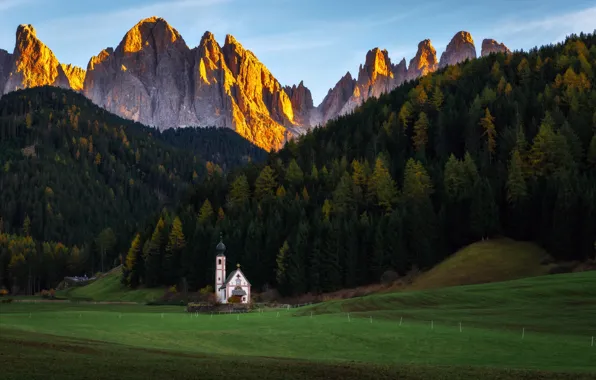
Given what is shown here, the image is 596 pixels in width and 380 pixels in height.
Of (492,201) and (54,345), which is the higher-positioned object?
(492,201)

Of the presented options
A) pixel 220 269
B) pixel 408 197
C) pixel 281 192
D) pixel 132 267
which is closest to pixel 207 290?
pixel 220 269

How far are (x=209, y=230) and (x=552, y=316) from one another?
92.6 m

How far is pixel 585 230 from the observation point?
112625 mm

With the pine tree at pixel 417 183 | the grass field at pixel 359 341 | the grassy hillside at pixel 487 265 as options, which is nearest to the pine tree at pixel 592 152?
the grassy hillside at pixel 487 265

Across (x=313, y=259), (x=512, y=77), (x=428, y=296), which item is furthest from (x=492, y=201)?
(x=512, y=77)

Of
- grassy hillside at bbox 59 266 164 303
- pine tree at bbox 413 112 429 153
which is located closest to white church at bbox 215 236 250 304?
grassy hillside at bbox 59 266 164 303

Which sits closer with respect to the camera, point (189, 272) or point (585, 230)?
point (585, 230)

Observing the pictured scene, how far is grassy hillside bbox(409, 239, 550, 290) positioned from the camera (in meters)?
109

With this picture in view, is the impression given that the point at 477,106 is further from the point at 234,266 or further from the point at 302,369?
the point at 302,369

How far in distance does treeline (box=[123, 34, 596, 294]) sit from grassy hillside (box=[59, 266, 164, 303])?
4.28 metres

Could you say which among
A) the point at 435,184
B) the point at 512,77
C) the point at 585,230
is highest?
the point at 512,77

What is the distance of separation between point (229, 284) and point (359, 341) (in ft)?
242

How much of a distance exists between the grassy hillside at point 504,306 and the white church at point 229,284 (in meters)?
40.9

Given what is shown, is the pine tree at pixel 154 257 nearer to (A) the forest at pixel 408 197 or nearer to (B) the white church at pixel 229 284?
(A) the forest at pixel 408 197
